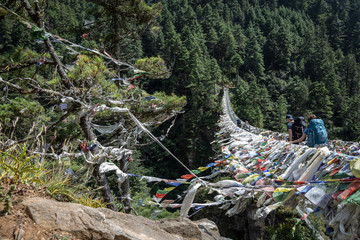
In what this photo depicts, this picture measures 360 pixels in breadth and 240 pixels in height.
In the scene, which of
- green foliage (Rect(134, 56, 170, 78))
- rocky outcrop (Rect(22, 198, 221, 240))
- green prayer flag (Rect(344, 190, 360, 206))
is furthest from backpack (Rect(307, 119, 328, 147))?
green foliage (Rect(134, 56, 170, 78))

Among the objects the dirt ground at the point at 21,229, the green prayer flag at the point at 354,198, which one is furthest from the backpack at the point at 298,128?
the dirt ground at the point at 21,229

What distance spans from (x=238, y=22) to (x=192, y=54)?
4131cm

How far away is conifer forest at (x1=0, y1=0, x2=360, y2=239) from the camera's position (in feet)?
9.72

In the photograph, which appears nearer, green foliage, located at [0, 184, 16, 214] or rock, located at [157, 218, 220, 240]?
green foliage, located at [0, 184, 16, 214]

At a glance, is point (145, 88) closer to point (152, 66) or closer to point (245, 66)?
point (152, 66)

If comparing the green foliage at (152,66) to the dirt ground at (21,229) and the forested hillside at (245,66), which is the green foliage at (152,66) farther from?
Answer: the forested hillside at (245,66)

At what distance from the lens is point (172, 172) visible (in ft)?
106

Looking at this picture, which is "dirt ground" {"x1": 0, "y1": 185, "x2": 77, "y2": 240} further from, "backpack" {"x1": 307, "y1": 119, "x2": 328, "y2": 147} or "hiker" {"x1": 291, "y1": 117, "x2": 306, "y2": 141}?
"hiker" {"x1": 291, "y1": 117, "x2": 306, "y2": 141}

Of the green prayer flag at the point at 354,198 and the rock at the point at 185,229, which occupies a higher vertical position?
the green prayer flag at the point at 354,198

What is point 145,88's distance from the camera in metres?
24.2

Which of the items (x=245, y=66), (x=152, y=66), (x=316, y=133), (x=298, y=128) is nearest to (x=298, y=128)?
(x=298, y=128)

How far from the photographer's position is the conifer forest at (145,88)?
9.72 ft

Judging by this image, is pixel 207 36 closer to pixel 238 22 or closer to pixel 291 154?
pixel 238 22

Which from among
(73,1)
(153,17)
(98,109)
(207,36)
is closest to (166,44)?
(207,36)
